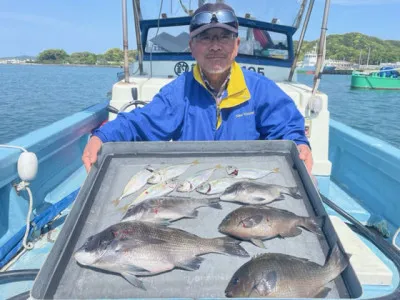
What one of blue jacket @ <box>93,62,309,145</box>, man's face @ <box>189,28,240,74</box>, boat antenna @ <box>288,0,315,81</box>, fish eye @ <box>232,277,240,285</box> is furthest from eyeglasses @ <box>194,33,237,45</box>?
boat antenna @ <box>288,0,315,81</box>

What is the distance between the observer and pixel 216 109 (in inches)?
105

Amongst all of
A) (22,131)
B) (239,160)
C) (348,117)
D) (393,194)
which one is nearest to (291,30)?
(393,194)

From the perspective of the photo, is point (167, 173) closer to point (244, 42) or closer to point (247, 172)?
point (247, 172)

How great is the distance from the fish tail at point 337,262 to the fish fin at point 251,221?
1.12 feet

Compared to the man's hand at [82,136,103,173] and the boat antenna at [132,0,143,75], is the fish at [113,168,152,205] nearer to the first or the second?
the man's hand at [82,136,103,173]

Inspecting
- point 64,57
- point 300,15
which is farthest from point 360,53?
point 300,15

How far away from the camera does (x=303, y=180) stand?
186cm

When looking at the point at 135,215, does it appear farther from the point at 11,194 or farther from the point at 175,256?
the point at 11,194

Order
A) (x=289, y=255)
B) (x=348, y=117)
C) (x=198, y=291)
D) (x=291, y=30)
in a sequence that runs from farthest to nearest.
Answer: (x=348, y=117), (x=291, y=30), (x=289, y=255), (x=198, y=291)

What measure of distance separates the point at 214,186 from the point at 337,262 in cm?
75

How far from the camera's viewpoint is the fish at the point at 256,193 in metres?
1.75

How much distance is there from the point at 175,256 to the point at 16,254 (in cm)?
220

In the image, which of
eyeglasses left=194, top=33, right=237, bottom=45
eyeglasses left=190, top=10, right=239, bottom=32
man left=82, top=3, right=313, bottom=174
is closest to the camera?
eyeglasses left=190, top=10, right=239, bottom=32

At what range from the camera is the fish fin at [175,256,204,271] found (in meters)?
1.33
